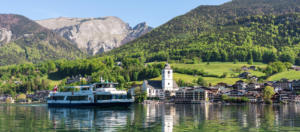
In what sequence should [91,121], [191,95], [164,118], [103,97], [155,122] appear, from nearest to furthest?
[155,122]
[91,121]
[164,118]
[103,97]
[191,95]

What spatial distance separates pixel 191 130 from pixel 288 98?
134 metres

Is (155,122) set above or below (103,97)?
below

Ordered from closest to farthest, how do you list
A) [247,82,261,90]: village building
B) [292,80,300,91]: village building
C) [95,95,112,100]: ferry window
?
[95,95,112,100]: ferry window, [292,80,300,91]: village building, [247,82,261,90]: village building

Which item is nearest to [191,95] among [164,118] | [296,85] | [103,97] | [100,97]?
[296,85]

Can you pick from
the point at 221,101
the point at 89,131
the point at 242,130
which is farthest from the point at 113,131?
the point at 221,101

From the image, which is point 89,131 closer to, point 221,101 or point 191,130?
point 191,130

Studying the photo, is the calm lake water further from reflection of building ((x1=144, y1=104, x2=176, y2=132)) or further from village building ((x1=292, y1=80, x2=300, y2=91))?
village building ((x1=292, y1=80, x2=300, y2=91))

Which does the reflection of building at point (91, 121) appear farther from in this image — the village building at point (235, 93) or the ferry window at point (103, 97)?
the village building at point (235, 93)

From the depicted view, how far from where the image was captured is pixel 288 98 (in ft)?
554

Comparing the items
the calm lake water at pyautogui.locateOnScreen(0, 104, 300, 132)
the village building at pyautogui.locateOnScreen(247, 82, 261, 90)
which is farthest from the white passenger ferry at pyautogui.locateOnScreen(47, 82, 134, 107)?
the village building at pyautogui.locateOnScreen(247, 82, 261, 90)

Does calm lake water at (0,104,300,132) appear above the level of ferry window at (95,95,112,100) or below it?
below

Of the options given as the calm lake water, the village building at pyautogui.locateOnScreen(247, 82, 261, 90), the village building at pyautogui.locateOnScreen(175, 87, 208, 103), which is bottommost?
the calm lake water

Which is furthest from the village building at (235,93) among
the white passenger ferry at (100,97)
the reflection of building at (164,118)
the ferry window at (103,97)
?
the reflection of building at (164,118)

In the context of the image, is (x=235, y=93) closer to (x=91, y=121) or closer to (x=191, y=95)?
(x=191, y=95)
